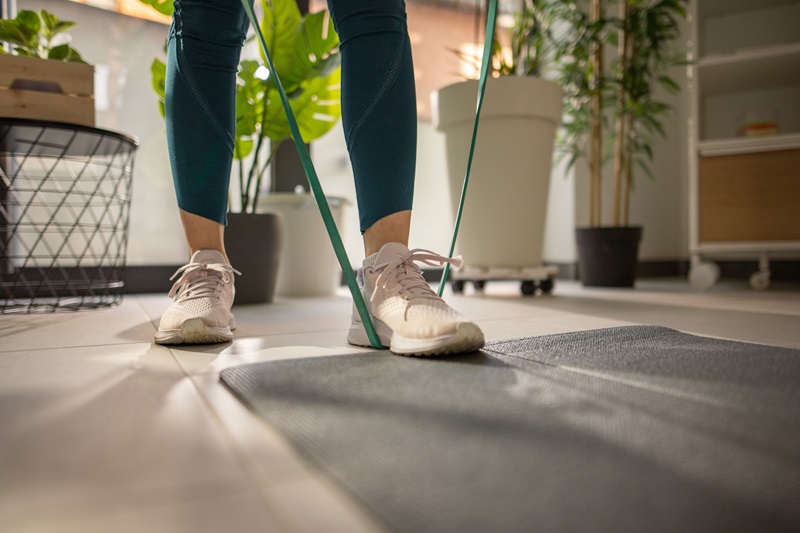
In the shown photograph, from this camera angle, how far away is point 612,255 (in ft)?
6.98

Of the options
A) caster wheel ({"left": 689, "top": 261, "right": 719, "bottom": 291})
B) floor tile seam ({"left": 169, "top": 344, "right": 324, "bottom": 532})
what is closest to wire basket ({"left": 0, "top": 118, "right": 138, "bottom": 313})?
floor tile seam ({"left": 169, "top": 344, "right": 324, "bottom": 532})

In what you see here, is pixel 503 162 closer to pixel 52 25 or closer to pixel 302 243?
pixel 302 243

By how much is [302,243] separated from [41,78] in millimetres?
837

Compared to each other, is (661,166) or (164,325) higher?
(661,166)

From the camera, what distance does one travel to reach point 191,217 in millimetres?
959

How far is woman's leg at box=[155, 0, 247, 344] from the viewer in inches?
35.9

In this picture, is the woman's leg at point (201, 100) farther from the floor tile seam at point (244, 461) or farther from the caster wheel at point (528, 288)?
the caster wheel at point (528, 288)

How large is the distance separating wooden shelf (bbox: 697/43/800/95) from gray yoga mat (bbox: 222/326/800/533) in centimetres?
166

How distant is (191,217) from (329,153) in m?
1.51

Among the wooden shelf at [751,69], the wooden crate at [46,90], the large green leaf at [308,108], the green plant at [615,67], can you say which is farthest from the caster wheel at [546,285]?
the wooden crate at [46,90]

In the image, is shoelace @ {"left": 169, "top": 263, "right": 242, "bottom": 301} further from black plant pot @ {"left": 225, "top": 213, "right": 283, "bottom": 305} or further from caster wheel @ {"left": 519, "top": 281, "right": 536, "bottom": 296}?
caster wheel @ {"left": 519, "top": 281, "right": 536, "bottom": 296}

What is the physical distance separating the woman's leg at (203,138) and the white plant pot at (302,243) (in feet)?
3.01

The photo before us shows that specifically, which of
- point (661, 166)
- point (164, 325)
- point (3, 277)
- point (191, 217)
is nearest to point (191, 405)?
point (164, 325)

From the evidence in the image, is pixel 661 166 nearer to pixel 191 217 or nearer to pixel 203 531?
pixel 191 217
